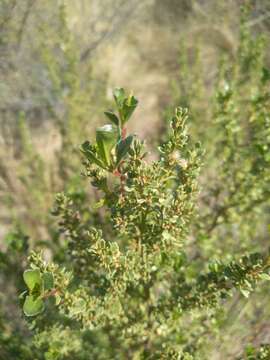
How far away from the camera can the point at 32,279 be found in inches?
40.6

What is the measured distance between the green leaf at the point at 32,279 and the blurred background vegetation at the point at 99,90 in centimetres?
68

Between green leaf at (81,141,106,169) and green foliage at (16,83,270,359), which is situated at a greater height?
green leaf at (81,141,106,169)

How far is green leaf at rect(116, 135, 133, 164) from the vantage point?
3.47 ft

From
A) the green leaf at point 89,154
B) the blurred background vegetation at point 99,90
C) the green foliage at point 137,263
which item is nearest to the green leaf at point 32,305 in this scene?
the green foliage at point 137,263

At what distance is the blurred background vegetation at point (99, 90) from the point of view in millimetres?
2465

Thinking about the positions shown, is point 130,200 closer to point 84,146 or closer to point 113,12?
point 84,146

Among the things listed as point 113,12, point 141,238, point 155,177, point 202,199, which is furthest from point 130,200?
point 113,12

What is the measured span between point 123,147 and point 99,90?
3594mm

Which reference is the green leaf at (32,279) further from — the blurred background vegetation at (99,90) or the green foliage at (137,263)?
the blurred background vegetation at (99,90)

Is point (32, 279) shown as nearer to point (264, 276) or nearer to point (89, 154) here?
point (89, 154)

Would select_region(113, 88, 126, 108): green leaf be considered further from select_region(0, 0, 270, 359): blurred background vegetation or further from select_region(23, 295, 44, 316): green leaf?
select_region(0, 0, 270, 359): blurred background vegetation

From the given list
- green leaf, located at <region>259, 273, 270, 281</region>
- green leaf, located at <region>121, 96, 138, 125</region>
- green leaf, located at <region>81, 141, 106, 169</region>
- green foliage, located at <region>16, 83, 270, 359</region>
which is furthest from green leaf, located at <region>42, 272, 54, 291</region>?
green leaf, located at <region>259, 273, 270, 281</region>

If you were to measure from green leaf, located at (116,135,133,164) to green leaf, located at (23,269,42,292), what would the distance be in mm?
364

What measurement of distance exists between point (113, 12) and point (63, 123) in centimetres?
249
